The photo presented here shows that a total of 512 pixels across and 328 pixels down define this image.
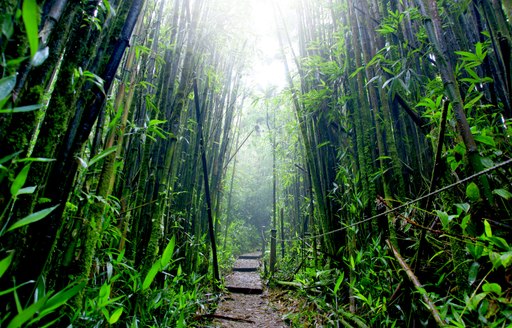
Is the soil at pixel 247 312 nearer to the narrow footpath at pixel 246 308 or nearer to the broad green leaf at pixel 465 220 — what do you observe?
the narrow footpath at pixel 246 308

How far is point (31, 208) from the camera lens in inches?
20.7

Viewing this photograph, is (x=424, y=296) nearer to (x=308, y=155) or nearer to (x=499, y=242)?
(x=499, y=242)

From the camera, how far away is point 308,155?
2092mm

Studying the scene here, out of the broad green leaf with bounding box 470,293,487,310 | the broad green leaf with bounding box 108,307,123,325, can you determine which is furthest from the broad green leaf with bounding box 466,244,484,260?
the broad green leaf with bounding box 108,307,123,325

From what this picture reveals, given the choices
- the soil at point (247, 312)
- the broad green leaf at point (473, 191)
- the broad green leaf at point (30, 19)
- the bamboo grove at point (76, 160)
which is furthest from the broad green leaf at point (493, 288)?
the soil at point (247, 312)

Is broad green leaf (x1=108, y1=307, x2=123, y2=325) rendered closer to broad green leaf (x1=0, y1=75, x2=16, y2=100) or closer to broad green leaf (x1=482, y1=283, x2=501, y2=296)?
broad green leaf (x1=0, y1=75, x2=16, y2=100)

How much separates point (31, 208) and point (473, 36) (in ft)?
6.39

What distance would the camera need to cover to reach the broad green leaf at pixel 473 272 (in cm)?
77

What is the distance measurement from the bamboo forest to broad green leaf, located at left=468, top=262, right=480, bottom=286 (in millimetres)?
12

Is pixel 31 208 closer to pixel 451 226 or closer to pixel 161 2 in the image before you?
pixel 451 226

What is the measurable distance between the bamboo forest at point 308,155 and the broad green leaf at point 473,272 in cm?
1

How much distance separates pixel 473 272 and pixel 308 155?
1.39m

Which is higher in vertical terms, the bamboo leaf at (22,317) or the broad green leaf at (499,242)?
the broad green leaf at (499,242)

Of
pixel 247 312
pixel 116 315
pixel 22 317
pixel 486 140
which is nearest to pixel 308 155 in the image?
pixel 486 140
